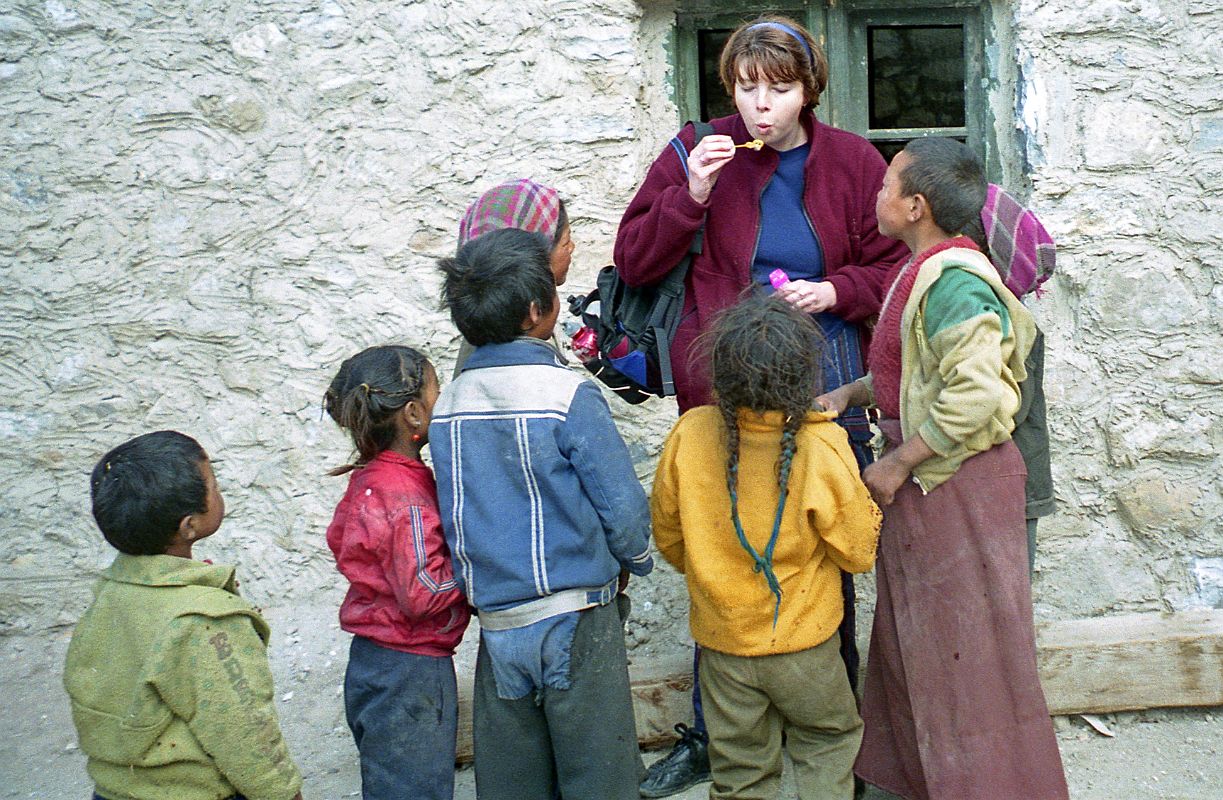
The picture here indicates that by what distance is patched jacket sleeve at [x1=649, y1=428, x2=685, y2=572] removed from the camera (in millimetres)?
2404

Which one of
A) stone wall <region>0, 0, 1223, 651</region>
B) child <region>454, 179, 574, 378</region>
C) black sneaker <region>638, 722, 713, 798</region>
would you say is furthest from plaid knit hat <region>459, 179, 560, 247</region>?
black sneaker <region>638, 722, 713, 798</region>

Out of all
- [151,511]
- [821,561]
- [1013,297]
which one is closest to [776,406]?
[821,561]

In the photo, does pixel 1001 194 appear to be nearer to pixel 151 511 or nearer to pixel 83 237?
pixel 151 511

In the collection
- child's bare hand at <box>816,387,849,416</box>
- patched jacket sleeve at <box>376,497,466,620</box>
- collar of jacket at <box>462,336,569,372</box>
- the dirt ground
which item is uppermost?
collar of jacket at <box>462,336,569,372</box>

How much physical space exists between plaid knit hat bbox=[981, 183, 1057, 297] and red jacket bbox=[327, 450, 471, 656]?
1303mm

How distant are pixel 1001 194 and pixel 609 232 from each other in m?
1.27

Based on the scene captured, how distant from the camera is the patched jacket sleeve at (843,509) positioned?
2.25m

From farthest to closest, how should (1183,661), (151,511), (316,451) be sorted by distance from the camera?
(316,451) → (1183,661) → (151,511)

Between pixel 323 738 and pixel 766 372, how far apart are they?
1740 millimetres

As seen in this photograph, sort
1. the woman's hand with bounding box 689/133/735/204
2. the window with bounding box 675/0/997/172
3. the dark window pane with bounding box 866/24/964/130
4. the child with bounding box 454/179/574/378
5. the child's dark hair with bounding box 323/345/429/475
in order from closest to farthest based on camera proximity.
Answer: the child's dark hair with bounding box 323/345/429/475
the woman's hand with bounding box 689/133/735/204
the child with bounding box 454/179/574/378
the window with bounding box 675/0/997/172
the dark window pane with bounding box 866/24/964/130

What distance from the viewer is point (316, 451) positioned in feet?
11.6

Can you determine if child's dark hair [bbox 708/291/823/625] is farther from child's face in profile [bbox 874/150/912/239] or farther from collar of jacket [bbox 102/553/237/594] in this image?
collar of jacket [bbox 102/553/237/594]

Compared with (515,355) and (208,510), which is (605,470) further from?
(208,510)

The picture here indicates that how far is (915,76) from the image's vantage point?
12.1ft
